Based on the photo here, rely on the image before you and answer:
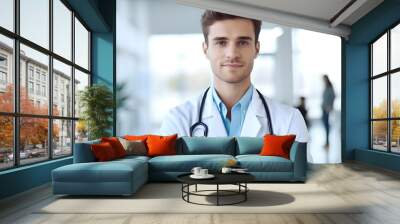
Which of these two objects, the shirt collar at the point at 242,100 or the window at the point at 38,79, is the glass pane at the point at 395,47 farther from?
the window at the point at 38,79

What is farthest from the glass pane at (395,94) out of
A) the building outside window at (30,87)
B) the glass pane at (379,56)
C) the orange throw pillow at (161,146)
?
the building outside window at (30,87)

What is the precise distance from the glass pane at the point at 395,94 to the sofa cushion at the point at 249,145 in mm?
3133

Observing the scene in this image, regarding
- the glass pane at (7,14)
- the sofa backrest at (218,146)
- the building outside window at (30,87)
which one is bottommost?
the sofa backrest at (218,146)

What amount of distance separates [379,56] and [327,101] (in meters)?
1.56

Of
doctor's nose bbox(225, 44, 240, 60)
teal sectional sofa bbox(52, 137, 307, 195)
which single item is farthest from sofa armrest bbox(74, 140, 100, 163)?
doctor's nose bbox(225, 44, 240, 60)

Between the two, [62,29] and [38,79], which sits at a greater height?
[62,29]

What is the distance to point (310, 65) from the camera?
29.3ft

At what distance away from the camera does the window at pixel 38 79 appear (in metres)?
5.14

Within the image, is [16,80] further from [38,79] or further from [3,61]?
[38,79]

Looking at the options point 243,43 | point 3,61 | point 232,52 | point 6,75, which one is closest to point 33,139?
point 6,75

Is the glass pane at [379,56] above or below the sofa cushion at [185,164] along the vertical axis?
above

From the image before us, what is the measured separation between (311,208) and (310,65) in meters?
5.17

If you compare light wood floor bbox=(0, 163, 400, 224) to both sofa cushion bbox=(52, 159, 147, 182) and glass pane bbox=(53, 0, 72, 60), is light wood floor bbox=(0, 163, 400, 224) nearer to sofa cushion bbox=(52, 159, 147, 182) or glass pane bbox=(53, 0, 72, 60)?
sofa cushion bbox=(52, 159, 147, 182)

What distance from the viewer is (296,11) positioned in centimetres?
832
